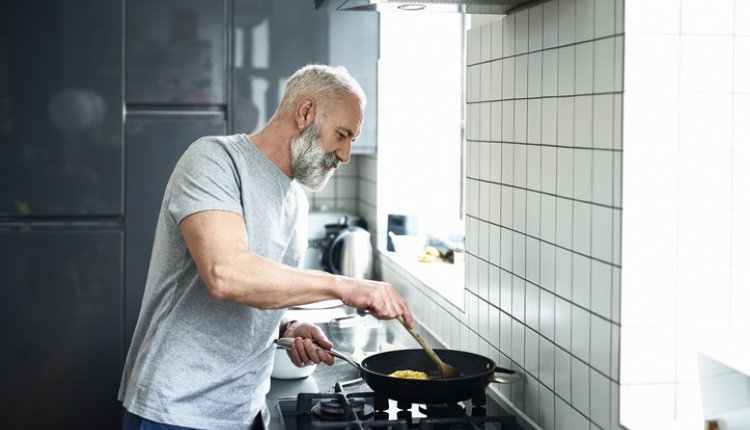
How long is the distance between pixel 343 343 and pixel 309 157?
2.95 feet

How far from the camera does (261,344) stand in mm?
1977

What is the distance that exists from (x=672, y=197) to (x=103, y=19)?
240 cm

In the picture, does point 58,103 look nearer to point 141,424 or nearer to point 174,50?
point 174,50

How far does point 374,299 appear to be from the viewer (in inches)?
68.7

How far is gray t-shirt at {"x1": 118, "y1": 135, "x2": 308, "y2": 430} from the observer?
1854 millimetres

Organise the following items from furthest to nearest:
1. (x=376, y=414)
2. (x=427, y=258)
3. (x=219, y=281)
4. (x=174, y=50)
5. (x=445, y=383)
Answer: (x=174, y=50) < (x=427, y=258) < (x=376, y=414) < (x=445, y=383) < (x=219, y=281)

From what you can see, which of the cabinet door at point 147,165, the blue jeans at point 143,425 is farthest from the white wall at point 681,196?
the cabinet door at point 147,165

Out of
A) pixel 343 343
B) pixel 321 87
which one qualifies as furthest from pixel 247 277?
pixel 343 343

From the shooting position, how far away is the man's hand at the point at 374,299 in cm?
174

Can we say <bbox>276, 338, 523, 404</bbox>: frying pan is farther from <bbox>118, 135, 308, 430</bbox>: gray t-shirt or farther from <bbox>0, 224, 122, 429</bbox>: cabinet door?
<bbox>0, 224, 122, 429</bbox>: cabinet door

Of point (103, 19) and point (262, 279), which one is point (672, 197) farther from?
point (103, 19)

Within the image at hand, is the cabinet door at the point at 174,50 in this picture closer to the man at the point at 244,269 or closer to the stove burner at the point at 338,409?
the man at the point at 244,269

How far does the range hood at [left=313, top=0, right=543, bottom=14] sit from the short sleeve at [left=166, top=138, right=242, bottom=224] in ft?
1.24

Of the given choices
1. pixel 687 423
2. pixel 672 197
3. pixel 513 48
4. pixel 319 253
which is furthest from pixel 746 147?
pixel 319 253
